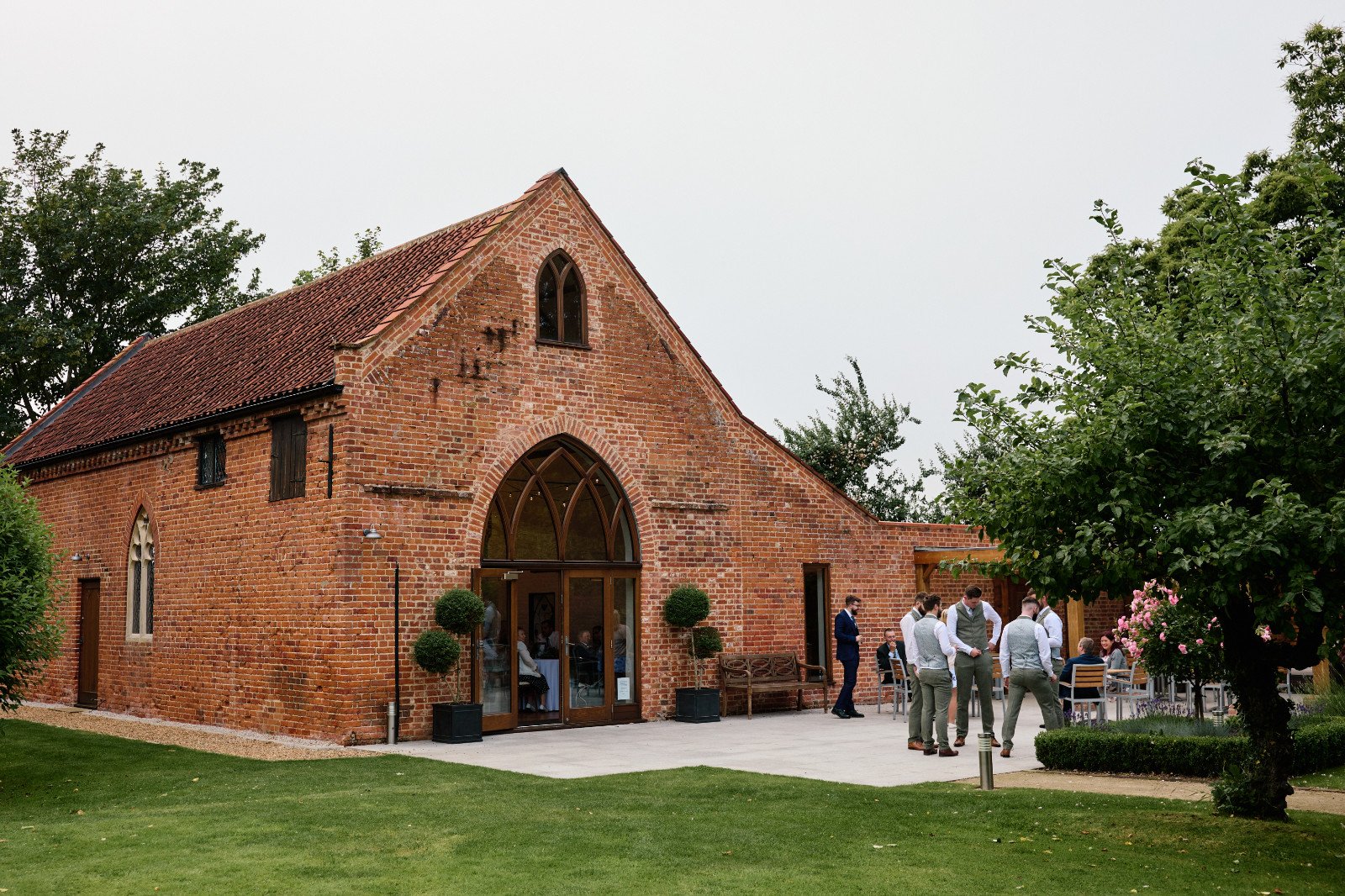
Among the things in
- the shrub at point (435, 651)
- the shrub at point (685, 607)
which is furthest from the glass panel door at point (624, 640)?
the shrub at point (435, 651)

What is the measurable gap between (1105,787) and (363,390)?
10023mm

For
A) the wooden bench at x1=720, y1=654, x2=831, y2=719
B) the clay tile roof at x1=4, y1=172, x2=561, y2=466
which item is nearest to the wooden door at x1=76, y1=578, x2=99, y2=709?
the clay tile roof at x1=4, y1=172, x2=561, y2=466

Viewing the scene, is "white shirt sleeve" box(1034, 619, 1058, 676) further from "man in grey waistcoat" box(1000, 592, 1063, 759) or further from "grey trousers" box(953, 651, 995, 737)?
"grey trousers" box(953, 651, 995, 737)

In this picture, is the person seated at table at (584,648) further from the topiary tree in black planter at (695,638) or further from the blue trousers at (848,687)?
the blue trousers at (848,687)

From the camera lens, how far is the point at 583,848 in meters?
8.87

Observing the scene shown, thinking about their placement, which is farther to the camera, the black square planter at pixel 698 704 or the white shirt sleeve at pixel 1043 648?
the black square planter at pixel 698 704

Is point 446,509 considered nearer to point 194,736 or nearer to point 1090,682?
point 194,736

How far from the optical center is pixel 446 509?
56.2ft

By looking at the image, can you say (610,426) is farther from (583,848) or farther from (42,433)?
(42,433)

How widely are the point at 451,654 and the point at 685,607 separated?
4.15 meters

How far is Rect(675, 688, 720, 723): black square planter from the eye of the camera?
62.0 ft

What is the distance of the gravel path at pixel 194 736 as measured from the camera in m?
15.0

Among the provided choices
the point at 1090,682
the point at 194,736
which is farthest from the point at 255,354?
the point at 1090,682

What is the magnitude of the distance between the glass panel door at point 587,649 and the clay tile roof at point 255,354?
4692 millimetres
